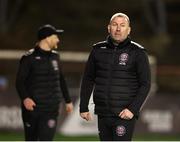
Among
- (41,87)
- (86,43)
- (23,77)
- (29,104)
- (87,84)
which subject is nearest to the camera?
(87,84)

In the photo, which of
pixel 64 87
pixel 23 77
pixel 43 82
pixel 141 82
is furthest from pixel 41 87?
pixel 141 82

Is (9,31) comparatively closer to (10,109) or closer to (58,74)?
(10,109)

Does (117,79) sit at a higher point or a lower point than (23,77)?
higher

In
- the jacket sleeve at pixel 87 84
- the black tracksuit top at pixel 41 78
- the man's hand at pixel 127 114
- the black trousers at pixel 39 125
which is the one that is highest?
the jacket sleeve at pixel 87 84

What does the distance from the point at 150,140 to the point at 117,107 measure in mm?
9368

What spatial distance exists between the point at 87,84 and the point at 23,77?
92.9 inches

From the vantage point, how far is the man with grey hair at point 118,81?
28.8 feet

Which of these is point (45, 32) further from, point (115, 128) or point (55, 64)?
point (115, 128)

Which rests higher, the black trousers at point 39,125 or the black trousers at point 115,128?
the black trousers at point 115,128

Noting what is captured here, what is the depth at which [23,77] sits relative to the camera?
11211 mm

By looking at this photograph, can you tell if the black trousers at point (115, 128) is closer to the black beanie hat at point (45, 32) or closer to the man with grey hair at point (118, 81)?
the man with grey hair at point (118, 81)

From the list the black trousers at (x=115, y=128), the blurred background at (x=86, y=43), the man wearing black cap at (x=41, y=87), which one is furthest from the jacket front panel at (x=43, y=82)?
the blurred background at (x=86, y=43)

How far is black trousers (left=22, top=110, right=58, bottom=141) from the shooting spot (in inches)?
441

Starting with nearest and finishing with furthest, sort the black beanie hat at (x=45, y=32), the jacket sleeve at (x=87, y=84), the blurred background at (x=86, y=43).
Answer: the jacket sleeve at (x=87, y=84) → the black beanie hat at (x=45, y=32) → the blurred background at (x=86, y=43)
